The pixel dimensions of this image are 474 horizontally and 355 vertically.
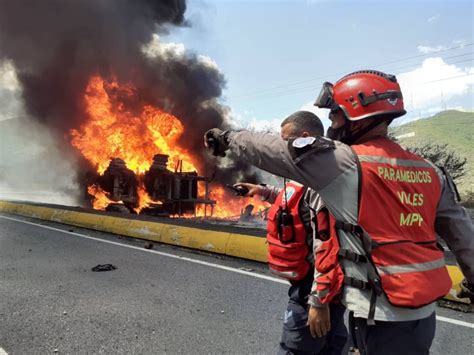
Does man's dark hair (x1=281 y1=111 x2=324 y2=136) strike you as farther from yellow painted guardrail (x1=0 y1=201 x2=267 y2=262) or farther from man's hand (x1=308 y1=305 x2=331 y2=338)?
yellow painted guardrail (x1=0 y1=201 x2=267 y2=262)

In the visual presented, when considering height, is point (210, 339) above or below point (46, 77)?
below

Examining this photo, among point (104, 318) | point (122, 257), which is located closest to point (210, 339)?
point (104, 318)

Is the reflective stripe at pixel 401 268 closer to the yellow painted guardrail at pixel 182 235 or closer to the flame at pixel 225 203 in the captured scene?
the yellow painted guardrail at pixel 182 235

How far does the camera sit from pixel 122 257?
6.44 m

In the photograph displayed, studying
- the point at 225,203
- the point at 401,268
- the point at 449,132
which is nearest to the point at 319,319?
the point at 401,268

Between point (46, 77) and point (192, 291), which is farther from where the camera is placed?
point (46, 77)

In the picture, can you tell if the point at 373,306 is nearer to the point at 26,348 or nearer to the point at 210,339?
the point at 210,339

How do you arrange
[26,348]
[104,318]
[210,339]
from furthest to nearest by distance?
[104,318]
[210,339]
[26,348]

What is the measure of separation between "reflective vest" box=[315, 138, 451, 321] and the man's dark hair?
0.62 m

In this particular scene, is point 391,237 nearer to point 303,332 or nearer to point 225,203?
point 303,332

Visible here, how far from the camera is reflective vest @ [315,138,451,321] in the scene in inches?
58.3

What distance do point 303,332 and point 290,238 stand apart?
52 centimetres

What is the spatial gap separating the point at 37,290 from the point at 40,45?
2016cm

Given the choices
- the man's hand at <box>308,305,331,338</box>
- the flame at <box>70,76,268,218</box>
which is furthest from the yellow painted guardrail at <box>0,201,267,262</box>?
the flame at <box>70,76,268,218</box>
